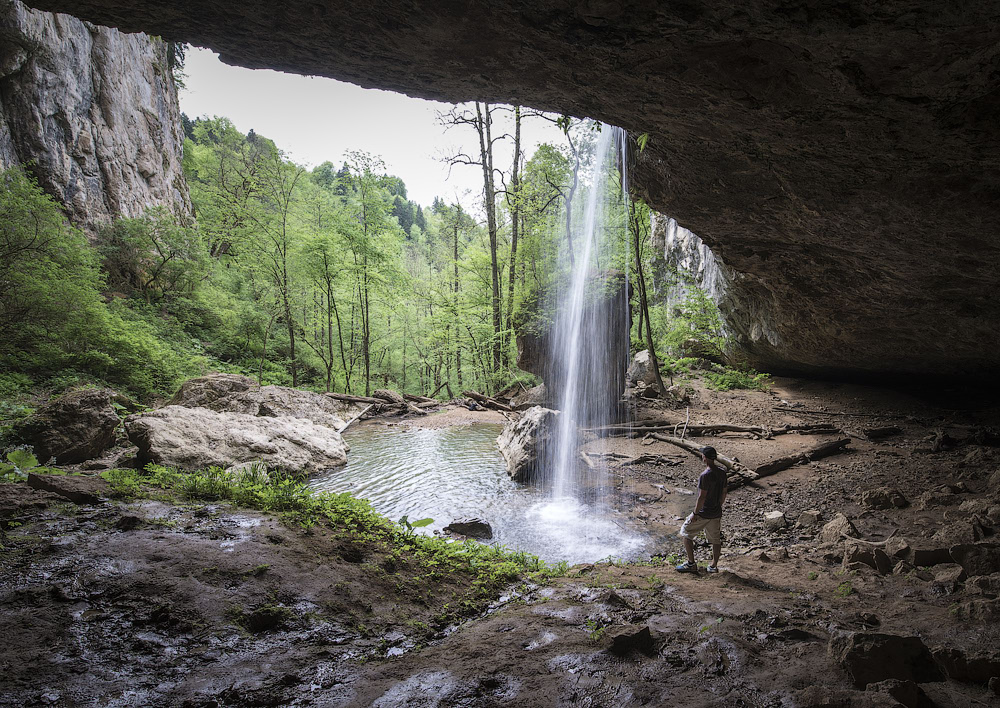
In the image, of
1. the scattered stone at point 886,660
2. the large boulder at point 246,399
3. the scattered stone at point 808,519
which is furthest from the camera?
the large boulder at point 246,399

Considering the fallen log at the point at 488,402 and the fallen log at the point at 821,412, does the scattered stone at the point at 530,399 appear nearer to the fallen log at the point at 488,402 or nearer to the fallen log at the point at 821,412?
the fallen log at the point at 488,402

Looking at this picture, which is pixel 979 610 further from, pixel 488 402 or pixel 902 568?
pixel 488 402

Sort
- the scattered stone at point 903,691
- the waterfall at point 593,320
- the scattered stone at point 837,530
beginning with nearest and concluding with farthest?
the scattered stone at point 903,691, the scattered stone at point 837,530, the waterfall at point 593,320

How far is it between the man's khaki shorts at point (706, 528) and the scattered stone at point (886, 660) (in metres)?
2.74

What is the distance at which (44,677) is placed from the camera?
6.46 ft

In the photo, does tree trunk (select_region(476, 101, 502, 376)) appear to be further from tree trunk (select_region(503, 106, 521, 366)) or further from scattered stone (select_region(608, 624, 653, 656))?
scattered stone (select_region(608, 624, 653, 656))

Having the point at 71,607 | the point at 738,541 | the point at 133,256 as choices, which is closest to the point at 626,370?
the point at 738,541

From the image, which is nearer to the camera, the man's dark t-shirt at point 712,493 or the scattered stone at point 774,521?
the man's dark t-shirt at point 712,493

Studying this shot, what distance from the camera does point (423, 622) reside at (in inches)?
127

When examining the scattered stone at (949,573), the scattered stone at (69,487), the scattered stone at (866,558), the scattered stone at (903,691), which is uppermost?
the scattered stone at (69,487)

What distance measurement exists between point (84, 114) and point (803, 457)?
27.6 metres

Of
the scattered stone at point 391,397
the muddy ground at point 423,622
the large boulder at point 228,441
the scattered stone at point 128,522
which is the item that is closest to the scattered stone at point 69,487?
the muddy ground at point 423,622

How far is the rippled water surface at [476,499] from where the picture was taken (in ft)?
21.2

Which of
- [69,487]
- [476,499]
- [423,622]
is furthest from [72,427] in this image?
[423,622]
